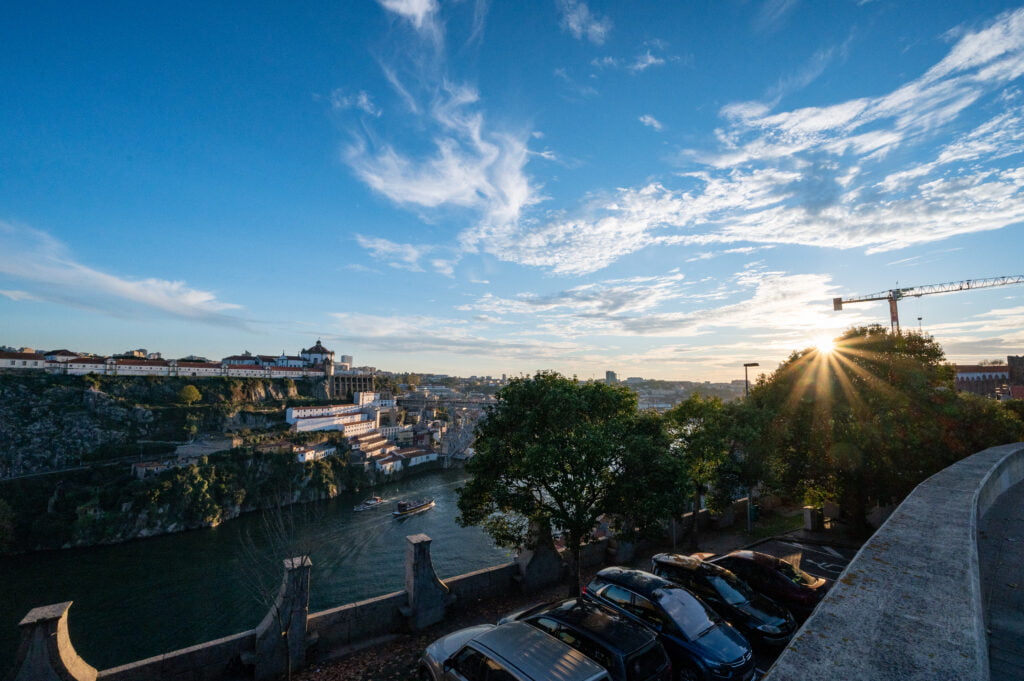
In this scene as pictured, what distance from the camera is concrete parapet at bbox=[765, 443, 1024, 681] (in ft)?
9.96

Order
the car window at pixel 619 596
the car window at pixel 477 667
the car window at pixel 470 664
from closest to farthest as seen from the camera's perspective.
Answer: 1. the car window at pixel 477 667
2. the car window at pixel 470 664
3. the car window at pixel 619 596

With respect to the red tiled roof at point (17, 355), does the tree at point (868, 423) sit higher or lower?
lower

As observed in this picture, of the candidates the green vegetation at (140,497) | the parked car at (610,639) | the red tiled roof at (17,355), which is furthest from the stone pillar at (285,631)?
the red tiled roof at (17,355)

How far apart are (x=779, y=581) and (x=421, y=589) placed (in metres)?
9.31

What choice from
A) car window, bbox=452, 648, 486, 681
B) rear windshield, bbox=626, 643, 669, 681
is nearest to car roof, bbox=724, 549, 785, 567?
rear windshield, bbox=626, 643, 669, 681

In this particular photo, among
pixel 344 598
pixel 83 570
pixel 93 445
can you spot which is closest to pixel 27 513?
pixel 83 570

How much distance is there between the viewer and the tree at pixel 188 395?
11744 cm

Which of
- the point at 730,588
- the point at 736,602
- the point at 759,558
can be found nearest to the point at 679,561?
the point at 730,588

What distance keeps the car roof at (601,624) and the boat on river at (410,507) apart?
6236 cm

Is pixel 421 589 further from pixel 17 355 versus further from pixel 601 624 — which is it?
pixel 17 355

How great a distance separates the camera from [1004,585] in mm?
6230

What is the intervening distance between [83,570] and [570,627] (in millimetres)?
68568

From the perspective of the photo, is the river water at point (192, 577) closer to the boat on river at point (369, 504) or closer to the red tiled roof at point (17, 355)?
the boat on river at point (369, 504)

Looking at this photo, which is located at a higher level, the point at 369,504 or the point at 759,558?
the point at 759,558
